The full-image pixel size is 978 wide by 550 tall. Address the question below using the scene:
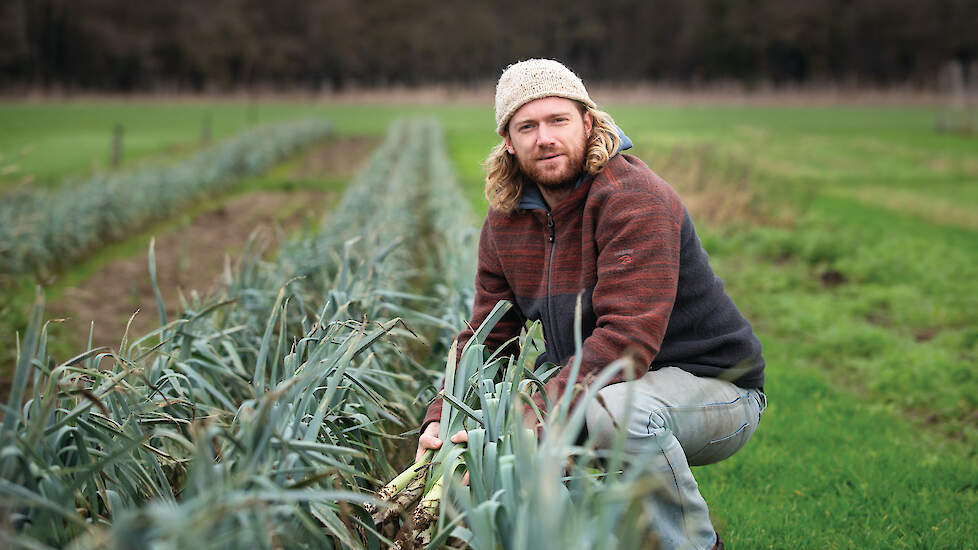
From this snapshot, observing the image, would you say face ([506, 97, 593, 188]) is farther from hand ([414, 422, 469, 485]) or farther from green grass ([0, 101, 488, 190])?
green grass ([0, 101, 488, 190])

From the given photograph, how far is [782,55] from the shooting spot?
64688 millimetres

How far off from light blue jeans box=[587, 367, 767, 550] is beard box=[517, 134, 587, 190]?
61 centimetres

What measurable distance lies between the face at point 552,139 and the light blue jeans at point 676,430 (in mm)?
625

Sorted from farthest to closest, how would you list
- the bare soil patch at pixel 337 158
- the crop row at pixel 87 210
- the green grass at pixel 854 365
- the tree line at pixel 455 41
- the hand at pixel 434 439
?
1. the tree line at pixel 455 41
2. the bare soil patch at pixel 337 158
3. the crop row at pixel 87 210
4. the green grass at pixel 854 365
5. the hand at pixel 434 439

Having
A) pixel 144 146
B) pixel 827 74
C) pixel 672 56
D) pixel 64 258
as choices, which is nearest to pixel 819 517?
pixel 64 258

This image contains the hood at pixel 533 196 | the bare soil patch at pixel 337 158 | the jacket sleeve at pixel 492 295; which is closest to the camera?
the hood at pixel 533 196

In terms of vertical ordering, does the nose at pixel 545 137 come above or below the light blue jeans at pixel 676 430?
above

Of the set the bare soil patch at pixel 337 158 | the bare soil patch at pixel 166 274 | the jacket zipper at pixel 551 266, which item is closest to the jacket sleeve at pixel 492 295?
the jacket zipper at pixel 551 266

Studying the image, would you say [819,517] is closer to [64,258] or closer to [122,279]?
[122,279]

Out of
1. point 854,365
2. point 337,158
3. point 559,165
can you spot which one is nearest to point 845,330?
point 854,365

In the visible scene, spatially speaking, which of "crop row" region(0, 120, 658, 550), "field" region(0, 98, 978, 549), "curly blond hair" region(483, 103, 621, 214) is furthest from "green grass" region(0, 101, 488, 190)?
"curly blond hair" region(483, 103, 621, 214)

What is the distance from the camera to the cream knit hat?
2.27 m

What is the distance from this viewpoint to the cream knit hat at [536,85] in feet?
7.44

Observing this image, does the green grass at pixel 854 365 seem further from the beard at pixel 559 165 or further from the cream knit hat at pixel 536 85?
the cream knit hat at pixel 536 85
